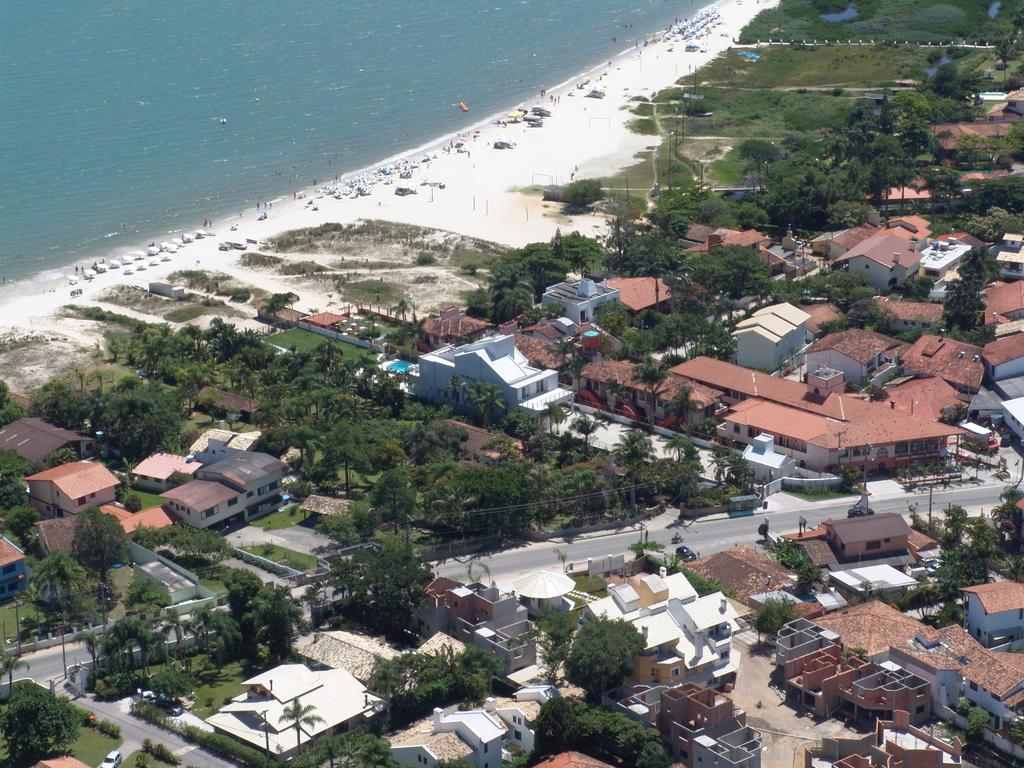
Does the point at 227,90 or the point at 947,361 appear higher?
the point at 227,90

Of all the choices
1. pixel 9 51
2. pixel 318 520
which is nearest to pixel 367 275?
pixel 318 520

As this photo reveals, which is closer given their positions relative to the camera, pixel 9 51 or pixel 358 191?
pixel 358 191

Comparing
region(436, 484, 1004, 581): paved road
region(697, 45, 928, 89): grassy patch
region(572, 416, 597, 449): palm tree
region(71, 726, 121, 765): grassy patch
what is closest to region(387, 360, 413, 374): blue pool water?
region(572, 416, 597, 449): palm tree

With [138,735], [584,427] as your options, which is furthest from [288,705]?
[584,427]

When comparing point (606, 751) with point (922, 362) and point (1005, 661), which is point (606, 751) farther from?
point (922, 362)

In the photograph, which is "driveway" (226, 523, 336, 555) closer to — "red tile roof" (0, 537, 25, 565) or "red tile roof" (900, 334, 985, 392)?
"red tile roof" (0, 537, 25, 565)

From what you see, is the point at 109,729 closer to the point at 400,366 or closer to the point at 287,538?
the point at 287,538
